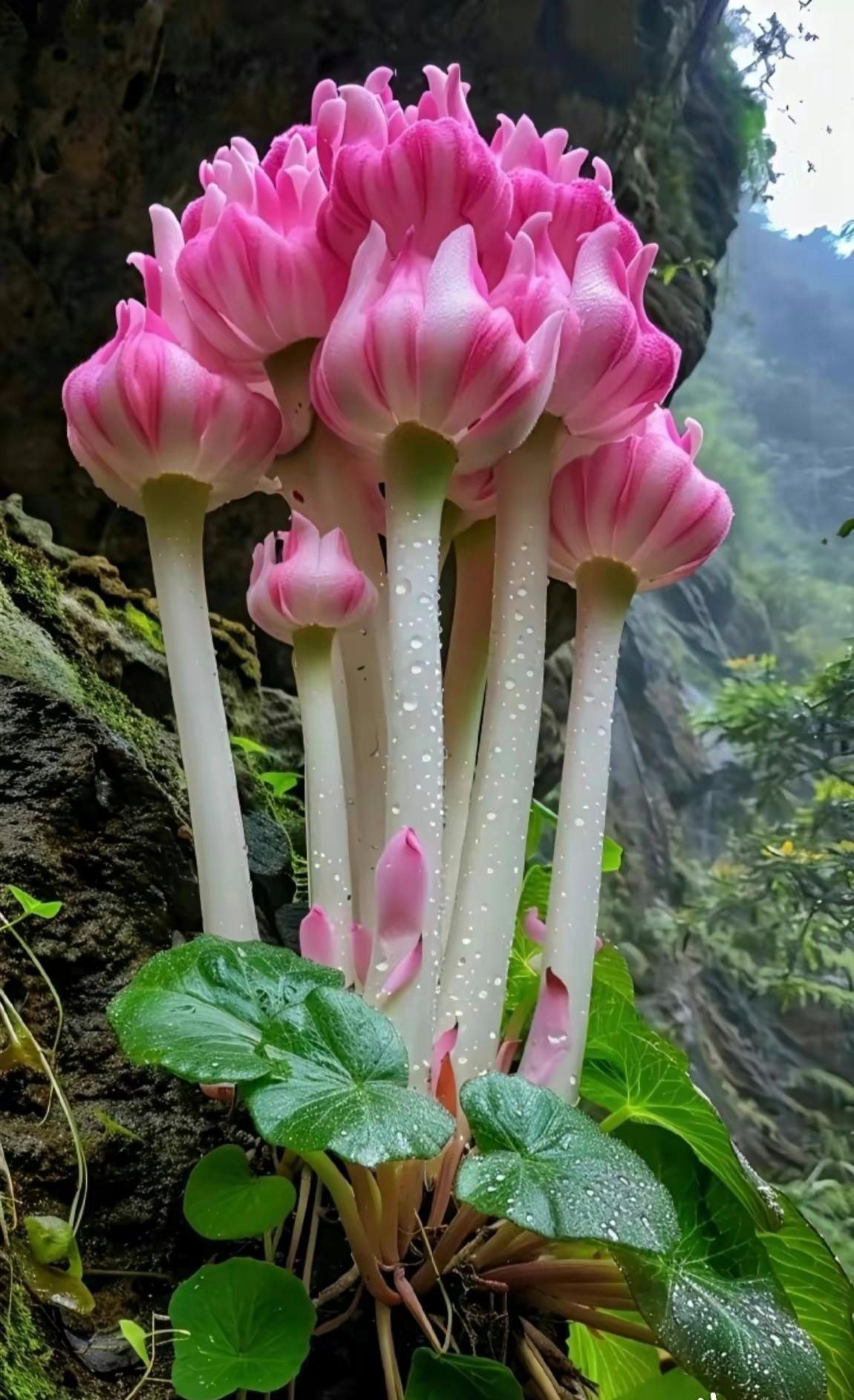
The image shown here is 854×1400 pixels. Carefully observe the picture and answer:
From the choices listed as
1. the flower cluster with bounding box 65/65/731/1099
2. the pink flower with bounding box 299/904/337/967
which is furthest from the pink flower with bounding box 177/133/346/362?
the pink flower with bounding box 299/904/337/967

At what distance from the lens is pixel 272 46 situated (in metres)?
2.19

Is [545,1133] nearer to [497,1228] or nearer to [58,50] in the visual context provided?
[497,1228]

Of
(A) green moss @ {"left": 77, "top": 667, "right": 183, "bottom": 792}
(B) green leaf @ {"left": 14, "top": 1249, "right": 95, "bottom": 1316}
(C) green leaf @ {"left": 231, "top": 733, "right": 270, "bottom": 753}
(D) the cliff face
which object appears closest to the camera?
(B) green leaf @ {"left": 14, "top": 1249, "right": 95, "bottom": 1316}

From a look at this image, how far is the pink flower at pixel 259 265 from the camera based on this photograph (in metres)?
0.51

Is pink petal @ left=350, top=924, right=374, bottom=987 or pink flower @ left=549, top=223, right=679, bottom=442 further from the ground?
pink flower @ left=549, top=223, right=679, bottom=442

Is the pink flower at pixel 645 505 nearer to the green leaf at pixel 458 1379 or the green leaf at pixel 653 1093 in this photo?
the green leaf at pixel 653 1093

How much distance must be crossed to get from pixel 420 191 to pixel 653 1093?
548 mm

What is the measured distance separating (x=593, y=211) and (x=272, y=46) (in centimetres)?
213

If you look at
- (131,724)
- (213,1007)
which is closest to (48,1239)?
(213,1007)

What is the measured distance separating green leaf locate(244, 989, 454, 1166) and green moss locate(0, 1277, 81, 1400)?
0.51ft

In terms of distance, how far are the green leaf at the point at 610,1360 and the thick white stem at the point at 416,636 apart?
31cm

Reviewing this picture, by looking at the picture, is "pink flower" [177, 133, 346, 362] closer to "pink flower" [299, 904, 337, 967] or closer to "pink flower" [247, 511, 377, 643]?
"pink flower" [247, 511, 377, 643]

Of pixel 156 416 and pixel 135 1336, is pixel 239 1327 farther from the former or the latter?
pixel 156 416

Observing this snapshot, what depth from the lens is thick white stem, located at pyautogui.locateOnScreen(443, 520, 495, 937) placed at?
63cm
